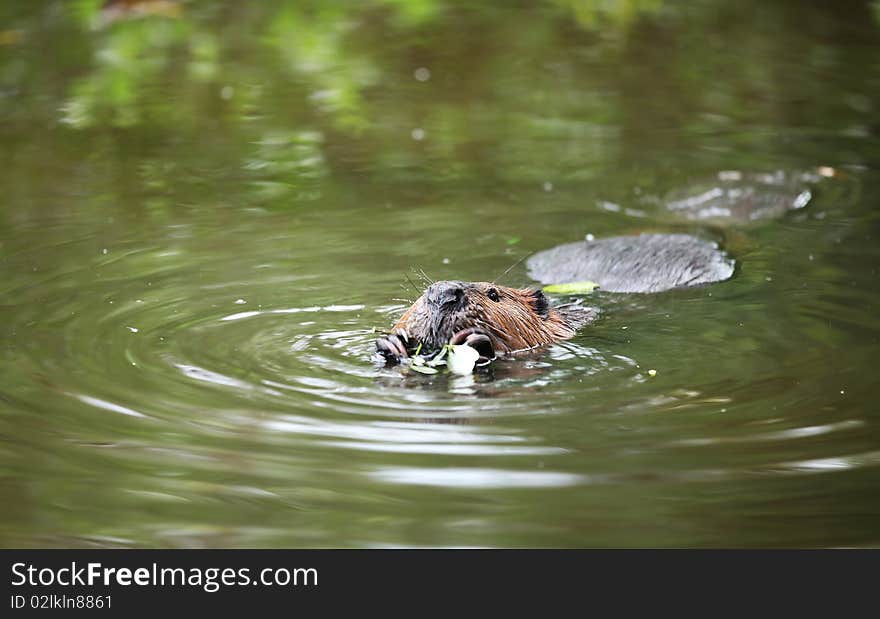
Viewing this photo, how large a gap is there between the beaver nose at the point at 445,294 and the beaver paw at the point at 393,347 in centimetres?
18

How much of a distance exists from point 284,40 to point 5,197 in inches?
189

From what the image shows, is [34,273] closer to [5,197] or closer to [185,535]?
[5,197]

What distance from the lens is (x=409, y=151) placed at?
9438 mm

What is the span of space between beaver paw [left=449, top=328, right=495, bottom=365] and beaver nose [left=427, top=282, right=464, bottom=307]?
12 cm

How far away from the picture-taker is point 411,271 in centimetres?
666

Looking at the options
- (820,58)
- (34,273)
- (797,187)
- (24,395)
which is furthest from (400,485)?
(820,58)

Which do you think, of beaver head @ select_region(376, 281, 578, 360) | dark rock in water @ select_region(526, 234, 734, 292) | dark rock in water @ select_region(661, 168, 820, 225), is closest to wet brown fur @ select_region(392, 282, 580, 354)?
beaver head @ select_region(376, 281, 578, 360)

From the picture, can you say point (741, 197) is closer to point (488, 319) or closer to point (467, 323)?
point (488, 319)

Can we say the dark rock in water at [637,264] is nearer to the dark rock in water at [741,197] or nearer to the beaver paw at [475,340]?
the dark rock in water at [741,197]

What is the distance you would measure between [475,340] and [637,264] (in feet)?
5.49

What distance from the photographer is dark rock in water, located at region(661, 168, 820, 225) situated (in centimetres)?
780

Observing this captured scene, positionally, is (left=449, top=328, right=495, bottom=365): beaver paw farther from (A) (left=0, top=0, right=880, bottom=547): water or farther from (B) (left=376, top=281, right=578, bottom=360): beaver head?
(A) (left=0, top=0, right=880, bottom=547): water

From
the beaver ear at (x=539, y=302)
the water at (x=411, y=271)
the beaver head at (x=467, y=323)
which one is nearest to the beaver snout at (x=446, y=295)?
the beaver head at (x=467, y=323)

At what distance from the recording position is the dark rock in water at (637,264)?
644 cm
